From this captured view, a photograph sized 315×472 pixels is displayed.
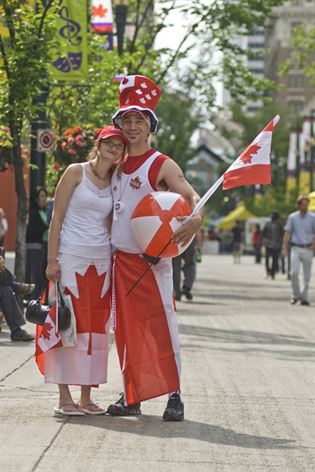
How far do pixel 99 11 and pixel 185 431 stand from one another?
66.8 ft

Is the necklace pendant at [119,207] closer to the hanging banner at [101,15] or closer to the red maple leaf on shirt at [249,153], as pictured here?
the red maple leaf on shirt at [249,153]

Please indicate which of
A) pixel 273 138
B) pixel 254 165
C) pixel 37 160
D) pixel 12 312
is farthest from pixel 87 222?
pixel 273 138

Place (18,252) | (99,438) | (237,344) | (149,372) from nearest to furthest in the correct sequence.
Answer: (99,438) < (149,372) < (237,344) < (18,252)

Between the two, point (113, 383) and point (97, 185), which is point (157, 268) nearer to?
point (97, 185)

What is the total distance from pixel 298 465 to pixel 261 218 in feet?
268

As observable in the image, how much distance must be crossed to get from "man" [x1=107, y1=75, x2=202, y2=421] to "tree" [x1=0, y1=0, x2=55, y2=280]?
8.15 metres

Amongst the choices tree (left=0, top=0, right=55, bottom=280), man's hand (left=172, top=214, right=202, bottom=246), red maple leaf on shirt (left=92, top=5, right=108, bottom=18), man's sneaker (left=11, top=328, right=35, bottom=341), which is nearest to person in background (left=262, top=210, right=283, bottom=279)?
red maple leaf on shirt (left=92, top=5, right=108, bottom=18)

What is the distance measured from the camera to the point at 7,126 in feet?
59.1

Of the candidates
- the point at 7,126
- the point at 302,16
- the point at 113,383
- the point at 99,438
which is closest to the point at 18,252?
the point at 7,126

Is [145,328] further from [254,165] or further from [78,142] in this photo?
[78,142]

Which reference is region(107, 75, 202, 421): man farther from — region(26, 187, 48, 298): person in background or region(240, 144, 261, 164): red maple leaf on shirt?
region(26, 187, 48, 298): person in background

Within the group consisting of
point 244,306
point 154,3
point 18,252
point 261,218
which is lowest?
point 261,218

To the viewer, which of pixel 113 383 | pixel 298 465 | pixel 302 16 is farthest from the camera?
pixel 302 16

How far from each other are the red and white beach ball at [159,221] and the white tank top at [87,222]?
340mm
